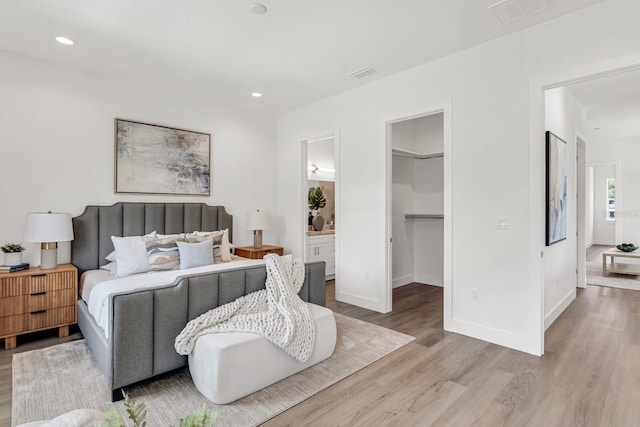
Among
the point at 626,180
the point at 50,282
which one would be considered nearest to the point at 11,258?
the point at 50,282

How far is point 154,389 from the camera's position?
7.68 feet

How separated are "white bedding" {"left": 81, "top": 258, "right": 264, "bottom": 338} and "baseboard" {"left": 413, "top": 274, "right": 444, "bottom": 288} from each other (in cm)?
336

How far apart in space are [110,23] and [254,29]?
3.81 ft

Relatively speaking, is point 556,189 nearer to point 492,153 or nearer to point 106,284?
point 492,153

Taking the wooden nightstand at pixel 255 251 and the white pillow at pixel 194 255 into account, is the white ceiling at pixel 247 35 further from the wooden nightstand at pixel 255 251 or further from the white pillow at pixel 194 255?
the wooden nightstand at pixel 255 251

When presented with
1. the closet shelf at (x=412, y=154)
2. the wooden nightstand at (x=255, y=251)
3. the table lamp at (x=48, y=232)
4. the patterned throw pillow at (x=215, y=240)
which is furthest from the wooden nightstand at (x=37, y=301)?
the closet shelf at (x=412, y=154)

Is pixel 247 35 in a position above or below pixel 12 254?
above

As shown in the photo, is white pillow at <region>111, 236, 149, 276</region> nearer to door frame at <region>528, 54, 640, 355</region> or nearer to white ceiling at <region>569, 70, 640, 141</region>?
door frame at <region>528, 54, 640, 355</region>

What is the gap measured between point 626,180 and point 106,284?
966cm

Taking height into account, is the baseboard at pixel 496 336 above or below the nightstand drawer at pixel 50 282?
below

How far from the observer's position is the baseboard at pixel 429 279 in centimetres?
534

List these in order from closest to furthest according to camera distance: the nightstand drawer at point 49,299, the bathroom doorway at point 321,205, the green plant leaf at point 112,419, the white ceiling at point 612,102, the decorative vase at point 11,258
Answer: the green plant leaf at point 112,419 → the nightstand drawer at point 49,299 → the decorative vase at point 11,258 → the white ceiling at point 612,102 → the bathroom doorway at point 321,205

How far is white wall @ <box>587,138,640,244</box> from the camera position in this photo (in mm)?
7281

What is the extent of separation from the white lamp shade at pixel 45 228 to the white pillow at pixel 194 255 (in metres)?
1.04
